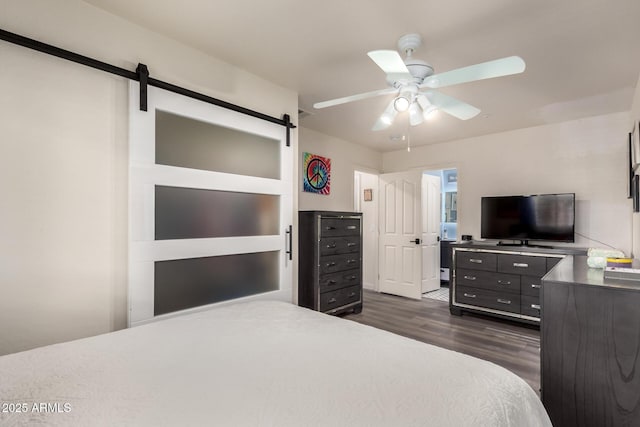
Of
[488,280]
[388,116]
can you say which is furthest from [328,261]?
[488,280]

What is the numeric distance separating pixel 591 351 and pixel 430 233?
3.86m

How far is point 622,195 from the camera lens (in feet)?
11.8

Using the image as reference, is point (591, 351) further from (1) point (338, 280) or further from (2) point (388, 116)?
(1) point (338, 280)

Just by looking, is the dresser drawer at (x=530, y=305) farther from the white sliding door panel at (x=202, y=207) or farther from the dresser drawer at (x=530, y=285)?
the white sliding door panel at (x=202, y=207)

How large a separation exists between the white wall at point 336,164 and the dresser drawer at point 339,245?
77 centimetres

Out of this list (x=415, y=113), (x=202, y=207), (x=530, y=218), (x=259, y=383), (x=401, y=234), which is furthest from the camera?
(x=401, y=234)

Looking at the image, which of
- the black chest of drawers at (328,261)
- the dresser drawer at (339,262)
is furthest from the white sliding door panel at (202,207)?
the dresser drawer at (339,262)

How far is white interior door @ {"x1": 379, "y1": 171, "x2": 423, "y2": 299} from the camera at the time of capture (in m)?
4.99

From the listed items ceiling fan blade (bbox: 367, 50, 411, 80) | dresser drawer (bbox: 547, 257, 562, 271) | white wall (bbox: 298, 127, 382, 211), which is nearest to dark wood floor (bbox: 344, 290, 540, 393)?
dresser drawer (bbox: 547, 257, 562, 271)

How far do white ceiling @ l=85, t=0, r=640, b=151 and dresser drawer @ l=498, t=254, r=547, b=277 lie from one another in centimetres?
174

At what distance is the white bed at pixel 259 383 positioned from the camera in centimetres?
86

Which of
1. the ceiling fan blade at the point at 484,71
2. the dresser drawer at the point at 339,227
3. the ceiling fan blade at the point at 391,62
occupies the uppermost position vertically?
the ceiling fan blade at the point at 391,62

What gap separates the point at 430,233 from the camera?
5355mm

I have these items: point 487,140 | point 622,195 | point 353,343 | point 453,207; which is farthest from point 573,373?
point 453,207
